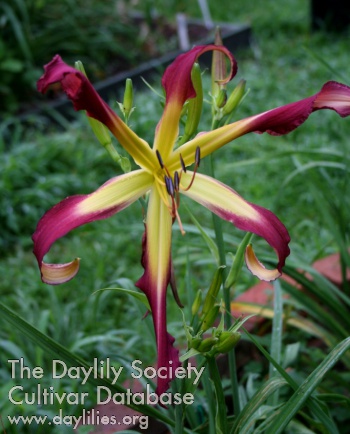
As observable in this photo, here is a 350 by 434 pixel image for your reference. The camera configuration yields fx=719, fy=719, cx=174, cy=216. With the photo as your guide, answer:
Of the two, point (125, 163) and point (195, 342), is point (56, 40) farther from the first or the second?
point (195, 342)

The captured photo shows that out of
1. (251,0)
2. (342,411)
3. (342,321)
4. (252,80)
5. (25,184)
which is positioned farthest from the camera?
(251,0)

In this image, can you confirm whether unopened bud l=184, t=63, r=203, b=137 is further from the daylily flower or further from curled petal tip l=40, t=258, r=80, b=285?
curled petal tip l=40, t=258, r=80, b=285

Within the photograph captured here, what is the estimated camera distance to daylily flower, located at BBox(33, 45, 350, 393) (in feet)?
3.07

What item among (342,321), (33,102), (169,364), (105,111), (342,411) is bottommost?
(33,102)

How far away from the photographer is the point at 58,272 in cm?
99

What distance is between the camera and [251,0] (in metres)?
6.21

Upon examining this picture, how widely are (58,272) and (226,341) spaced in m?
0.26

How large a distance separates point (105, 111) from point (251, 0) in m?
5.58

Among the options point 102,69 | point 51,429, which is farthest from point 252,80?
point 51,429

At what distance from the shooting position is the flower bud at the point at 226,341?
1029 mm

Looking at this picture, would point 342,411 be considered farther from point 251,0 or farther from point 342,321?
point 251,0

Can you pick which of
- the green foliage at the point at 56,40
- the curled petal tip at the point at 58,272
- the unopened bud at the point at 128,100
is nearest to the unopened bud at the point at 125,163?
the unopened bud at the point at 128,100

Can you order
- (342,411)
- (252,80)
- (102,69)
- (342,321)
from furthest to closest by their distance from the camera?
(102,69)
(252,80)
(342,321)
(342,411)

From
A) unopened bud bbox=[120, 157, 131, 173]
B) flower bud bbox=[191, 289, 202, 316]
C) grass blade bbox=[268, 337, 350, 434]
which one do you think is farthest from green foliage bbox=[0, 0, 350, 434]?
unopened bud bbox=[120, 157, 131, 173]
